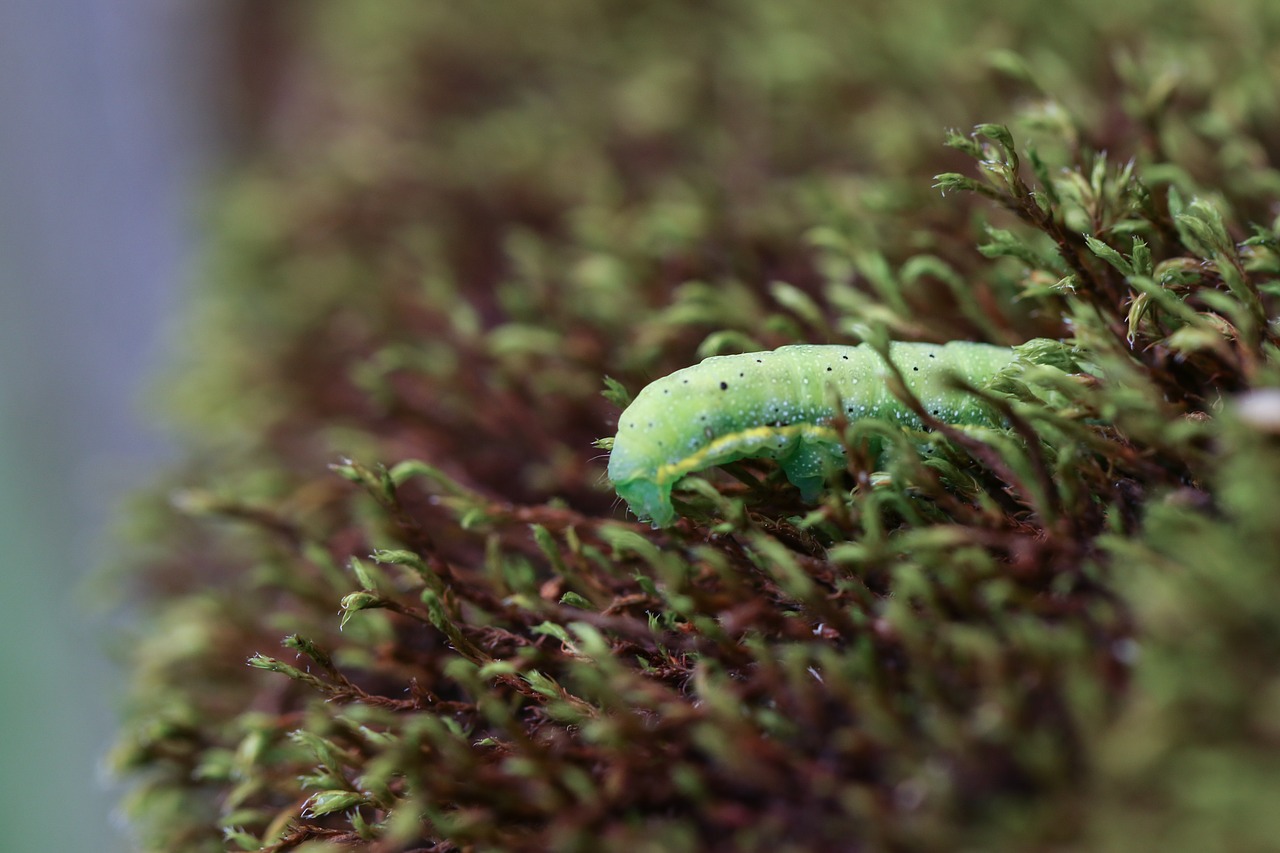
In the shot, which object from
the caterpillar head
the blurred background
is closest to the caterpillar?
the caterpillar head

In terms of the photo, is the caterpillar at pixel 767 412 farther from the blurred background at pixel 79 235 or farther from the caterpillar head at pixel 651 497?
the blurred background at pixel 79 235

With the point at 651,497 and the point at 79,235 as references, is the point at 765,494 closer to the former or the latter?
the point at 651,497

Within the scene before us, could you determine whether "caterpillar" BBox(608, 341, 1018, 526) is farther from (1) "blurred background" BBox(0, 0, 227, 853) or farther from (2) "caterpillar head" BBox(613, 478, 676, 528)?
(1) "blurred background" BBox(0, 0, 227, 853)

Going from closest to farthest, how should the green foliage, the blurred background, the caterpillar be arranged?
the green foliage → the caterpillar → the blurred background

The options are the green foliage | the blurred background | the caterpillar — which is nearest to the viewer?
the green foliage

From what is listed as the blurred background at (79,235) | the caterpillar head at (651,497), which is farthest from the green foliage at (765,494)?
the blurred background at (79,235)

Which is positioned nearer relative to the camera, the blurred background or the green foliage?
the green foliage

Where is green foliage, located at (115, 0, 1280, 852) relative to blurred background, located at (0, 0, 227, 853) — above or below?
below

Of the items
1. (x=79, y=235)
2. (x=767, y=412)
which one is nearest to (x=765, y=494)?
(x=767, y=412)
